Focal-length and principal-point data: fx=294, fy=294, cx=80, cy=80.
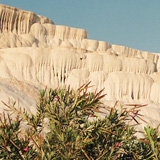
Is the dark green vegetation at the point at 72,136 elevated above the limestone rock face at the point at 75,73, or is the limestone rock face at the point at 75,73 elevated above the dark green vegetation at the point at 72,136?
the limestone rock face at the point at 75,73

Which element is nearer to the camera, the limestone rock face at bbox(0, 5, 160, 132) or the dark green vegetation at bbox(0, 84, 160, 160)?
the dark green vegetation at bbox(0, 84, 160, 160)

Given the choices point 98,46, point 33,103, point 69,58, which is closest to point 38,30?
point 98,46

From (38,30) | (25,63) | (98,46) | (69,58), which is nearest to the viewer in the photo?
(25,63)

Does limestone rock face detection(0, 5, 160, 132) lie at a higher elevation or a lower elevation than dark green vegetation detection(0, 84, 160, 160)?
higher

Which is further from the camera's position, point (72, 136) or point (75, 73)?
point (75, 73)

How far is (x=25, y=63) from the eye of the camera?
26453mm

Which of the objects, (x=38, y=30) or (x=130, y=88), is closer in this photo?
(x=130, y=88)

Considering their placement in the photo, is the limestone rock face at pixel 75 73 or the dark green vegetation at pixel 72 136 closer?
the dark green vegetation at pixel 72 136

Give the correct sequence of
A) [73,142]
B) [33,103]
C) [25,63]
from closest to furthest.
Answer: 1. [73,142]
2. [33,103]
3. [25,63]

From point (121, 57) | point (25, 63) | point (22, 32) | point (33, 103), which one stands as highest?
point (22, 32)

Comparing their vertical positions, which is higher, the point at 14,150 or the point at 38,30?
the point at 38,30

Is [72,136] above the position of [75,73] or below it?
below

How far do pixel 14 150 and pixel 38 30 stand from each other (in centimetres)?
3714

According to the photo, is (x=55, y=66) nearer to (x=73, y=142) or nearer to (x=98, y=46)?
(x=98, y=46)
